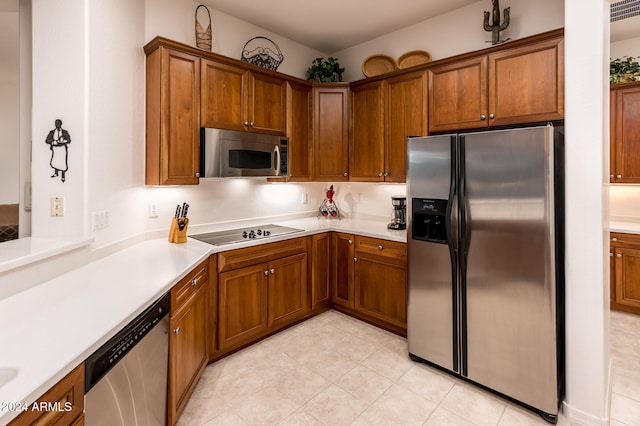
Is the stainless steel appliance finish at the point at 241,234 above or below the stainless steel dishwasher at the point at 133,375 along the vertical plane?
above

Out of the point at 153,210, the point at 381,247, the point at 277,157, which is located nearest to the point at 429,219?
the point at 381,247

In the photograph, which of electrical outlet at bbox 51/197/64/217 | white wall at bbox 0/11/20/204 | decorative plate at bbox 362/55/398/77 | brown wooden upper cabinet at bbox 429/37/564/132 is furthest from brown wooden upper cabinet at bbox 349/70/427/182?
white wall at bbox 0/11/20/204

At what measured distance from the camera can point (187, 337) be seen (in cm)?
201

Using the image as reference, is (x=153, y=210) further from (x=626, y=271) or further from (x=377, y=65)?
(x=626, y=271)

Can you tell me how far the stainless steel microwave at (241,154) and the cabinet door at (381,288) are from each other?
1.22 m

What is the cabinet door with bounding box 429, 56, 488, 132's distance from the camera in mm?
2699

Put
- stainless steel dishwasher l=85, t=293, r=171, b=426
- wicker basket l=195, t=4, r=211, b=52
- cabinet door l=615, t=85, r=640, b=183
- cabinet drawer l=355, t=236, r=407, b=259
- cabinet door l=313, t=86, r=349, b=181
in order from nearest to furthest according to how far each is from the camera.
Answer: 1. stainless steel dishwasher l=85, t=293, r=171, b=426
2. wicker basket l=195, t=4, r=211, b=52
3. cabinet drawer l=355, t=236, r=407, b=259
4. cabinet door l=615, t=85, r=640, b=183
5. cabinet door l=313, t=86, r=349, b=181

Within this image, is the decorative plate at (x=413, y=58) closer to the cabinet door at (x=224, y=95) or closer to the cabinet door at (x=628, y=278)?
the cabinet door at (x=224, y=95)

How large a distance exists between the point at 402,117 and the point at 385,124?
0.19m

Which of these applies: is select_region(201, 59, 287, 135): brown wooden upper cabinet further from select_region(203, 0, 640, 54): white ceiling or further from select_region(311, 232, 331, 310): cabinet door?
select_region(311, 232, 331, 310): cabinet door

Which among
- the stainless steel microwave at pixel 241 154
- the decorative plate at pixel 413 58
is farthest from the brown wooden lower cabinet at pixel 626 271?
the stainless steel microwave at pixel 241 154

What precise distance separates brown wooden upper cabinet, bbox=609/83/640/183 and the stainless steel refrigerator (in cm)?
220

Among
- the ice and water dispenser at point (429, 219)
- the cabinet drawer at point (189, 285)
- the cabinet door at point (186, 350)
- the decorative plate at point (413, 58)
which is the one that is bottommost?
the cabinet door at point (186, 350)

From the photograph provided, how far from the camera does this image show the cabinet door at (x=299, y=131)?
11.0 ft
